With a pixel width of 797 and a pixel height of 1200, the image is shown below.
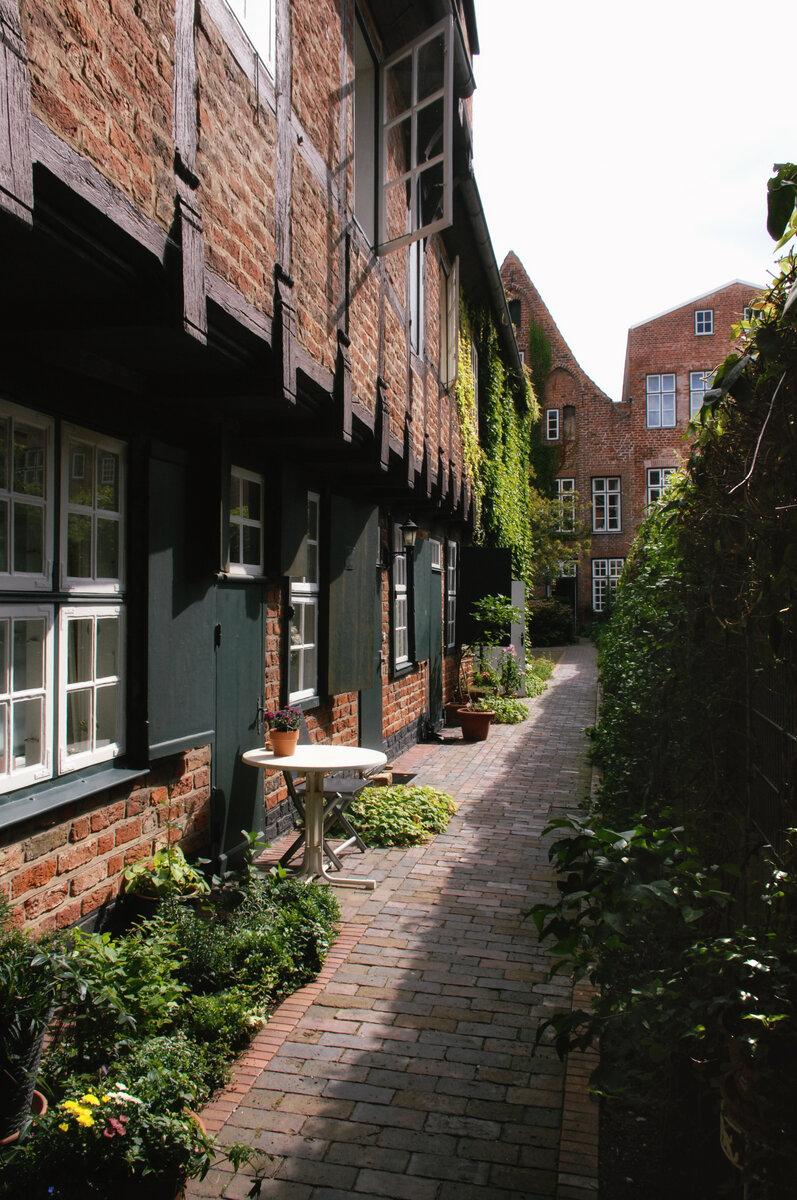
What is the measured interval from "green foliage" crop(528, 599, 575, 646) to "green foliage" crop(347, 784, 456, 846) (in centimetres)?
2296

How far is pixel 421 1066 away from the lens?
3.44 m

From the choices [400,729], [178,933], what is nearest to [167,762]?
[178,933]

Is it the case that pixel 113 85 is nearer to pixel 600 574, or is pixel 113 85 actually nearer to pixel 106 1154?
pixel 106 1154

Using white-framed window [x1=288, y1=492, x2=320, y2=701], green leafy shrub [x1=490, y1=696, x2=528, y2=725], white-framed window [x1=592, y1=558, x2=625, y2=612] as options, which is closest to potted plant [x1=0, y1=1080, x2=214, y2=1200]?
white-framed window [x1=288, y1=492, x2=320, y2=701]

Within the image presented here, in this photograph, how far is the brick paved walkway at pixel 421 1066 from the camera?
2760 mm

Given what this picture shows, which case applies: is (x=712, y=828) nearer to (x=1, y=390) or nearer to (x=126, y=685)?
(x=126, y=685)

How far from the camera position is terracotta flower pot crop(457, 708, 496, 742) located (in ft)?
37.9

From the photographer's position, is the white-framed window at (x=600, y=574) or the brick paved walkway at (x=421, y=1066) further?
the white-framed window at (x=600, y=574)

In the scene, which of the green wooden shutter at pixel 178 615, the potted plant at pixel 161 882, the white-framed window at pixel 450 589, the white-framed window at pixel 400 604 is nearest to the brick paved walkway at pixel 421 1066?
the potted plant at pixel 161 882

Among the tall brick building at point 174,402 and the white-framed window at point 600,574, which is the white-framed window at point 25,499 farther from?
the white-framed window at point 600,574

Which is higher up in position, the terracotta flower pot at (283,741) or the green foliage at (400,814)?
the terracotta flower pot at (283,741)

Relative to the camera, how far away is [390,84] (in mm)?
8203

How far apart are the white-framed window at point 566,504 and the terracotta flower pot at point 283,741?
1031 inches

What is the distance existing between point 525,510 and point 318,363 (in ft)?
45.9
